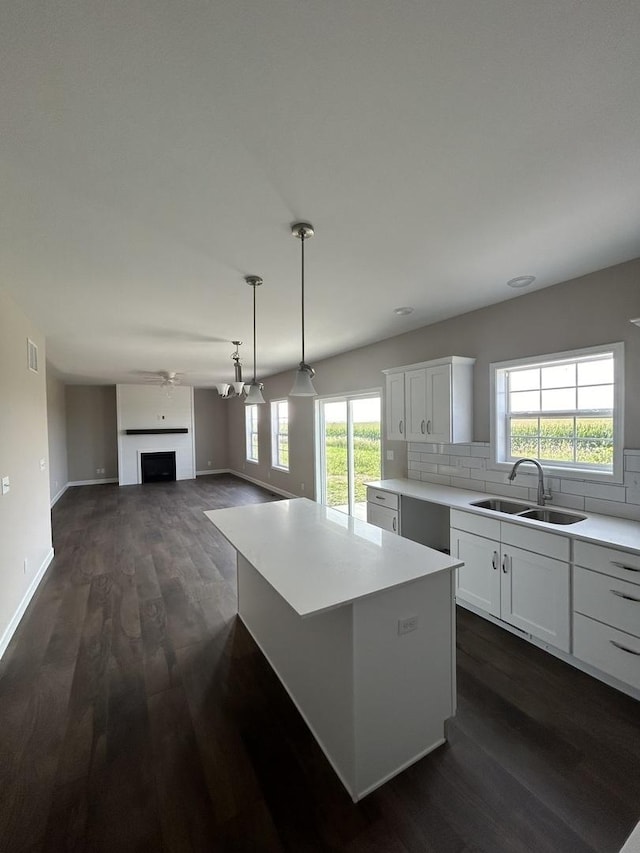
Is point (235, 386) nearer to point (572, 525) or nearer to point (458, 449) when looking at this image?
point (458, 449)

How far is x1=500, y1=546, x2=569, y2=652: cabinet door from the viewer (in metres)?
2.19

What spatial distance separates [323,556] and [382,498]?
6.97 feet

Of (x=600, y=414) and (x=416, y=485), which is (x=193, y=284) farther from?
(x=600, y=414)

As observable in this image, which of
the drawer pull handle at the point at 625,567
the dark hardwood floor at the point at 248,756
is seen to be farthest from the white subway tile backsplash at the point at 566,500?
the dark hardwood floor at the point at 248,756

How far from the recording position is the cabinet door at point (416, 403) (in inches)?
142

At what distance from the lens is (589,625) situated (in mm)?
A: 2068

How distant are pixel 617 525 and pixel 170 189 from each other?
322 cm

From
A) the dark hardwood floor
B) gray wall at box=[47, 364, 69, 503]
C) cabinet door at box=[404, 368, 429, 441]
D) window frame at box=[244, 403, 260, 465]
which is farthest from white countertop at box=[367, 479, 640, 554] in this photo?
gray wall at box=[47, 364, 69, 503]

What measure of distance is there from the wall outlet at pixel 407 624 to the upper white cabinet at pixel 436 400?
2070 mm

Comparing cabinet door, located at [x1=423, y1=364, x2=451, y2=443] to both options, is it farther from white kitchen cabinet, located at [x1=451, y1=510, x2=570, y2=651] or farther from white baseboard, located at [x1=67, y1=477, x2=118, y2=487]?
white baseboard, located at [x1=67, y1=477, x2=118, y2=487]

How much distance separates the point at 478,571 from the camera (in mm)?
2715

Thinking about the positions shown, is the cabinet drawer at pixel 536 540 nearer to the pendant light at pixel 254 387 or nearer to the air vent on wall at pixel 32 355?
the pendant light at pixel 254 387

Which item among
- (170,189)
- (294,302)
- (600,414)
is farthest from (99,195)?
(600,414)

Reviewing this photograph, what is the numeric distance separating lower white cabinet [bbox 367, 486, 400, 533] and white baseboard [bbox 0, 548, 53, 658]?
10.2 feet
